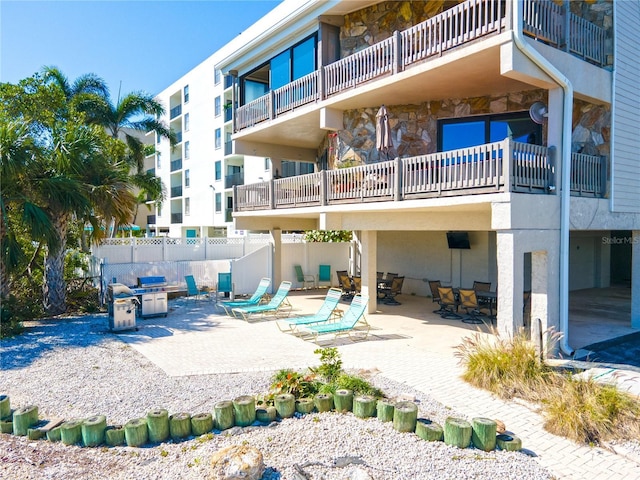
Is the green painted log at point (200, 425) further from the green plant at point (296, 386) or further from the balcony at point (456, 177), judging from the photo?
the balcony at point (456, 177)

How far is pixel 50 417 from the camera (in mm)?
6312

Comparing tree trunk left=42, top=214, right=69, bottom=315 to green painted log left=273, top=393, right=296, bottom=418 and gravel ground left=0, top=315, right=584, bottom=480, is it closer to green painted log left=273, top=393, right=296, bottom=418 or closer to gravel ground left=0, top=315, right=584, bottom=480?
gravel ground left=0, top=315, right=584, bottom=480

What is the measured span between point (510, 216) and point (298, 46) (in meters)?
11.0

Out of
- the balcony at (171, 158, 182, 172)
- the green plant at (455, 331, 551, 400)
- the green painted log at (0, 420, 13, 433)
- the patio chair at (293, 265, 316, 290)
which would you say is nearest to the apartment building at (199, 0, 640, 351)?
the green plant at (455, 331, 551, 400)

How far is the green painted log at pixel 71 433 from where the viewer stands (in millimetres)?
5504

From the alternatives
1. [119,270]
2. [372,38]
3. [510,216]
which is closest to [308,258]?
[119,270]

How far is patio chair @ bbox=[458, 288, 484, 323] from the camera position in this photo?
487 inches

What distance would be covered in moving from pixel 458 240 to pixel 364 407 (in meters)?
11.6

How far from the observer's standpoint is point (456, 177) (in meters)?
9.60

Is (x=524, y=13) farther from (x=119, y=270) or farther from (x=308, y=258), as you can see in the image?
(x=119, y=270)

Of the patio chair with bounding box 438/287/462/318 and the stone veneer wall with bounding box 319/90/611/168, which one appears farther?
Result: the patio chair with bounding box 438/287/462/318

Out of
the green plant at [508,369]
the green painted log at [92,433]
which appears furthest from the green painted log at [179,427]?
the green plant at [508,369]

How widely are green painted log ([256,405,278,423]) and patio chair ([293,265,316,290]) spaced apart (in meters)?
14.6

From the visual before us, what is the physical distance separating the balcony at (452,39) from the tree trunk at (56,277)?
29.5 ft
